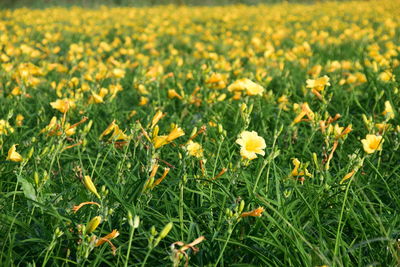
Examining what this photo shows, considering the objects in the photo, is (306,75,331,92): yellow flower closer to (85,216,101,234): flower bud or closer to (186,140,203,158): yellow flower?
(186,140,203,158): yellow flower

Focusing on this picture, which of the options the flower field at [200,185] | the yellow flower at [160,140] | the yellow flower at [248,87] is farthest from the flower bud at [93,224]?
the yellow flower at [248,87]

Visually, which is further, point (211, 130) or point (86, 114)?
point (86, 114)

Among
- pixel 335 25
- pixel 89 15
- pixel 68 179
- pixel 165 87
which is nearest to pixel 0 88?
pixel 165 87

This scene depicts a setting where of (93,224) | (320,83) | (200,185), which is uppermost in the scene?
(320,83)

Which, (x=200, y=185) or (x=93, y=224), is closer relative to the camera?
(x=93, y=224)

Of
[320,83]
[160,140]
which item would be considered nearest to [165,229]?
[160,140]

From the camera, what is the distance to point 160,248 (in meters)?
1.67

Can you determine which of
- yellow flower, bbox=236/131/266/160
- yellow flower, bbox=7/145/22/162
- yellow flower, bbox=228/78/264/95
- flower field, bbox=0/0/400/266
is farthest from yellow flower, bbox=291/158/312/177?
yellow flower, bbox=7/145/22/162

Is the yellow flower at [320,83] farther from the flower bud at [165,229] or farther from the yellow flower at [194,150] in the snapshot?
the flower bud at [165,229]

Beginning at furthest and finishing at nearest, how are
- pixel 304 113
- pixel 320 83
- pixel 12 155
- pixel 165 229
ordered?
pixel 320 83 → pixel 304 113 → pixel 12 155 → pixel 165 229

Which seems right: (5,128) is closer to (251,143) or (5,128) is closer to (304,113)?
(251,143)

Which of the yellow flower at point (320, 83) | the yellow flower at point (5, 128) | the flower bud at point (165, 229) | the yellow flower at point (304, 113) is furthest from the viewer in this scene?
the yellow flower at point (320, 83)

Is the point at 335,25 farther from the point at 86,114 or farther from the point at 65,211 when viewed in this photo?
the point at 65,211

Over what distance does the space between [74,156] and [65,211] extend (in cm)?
75
